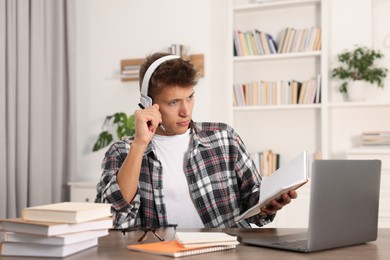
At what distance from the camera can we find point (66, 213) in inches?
51.9

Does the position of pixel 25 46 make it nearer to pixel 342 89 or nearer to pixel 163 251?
pixel 342 89

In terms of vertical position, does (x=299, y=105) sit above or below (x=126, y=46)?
below

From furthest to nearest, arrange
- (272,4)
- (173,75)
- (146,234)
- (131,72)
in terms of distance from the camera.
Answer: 1. (131,72)
2. (272,4)
3. (173,75)
4. (146,234)

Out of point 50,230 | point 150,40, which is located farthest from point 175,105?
point 150,40

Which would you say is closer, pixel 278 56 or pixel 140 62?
pixel 278 56

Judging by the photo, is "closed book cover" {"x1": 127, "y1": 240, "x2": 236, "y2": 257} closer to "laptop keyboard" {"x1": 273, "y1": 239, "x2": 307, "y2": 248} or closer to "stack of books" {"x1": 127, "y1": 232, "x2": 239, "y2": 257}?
"stack of books" {"x1": 127, "y1": 232, "x2": 239, "y2": 257}

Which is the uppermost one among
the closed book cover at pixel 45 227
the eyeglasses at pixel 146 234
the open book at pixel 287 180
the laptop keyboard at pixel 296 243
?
the open book at pixel 287 180

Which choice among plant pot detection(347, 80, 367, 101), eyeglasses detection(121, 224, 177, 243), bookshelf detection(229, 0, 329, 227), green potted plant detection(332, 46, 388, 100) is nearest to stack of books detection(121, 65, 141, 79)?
bookshelf detection(229, 0, 329, 227)

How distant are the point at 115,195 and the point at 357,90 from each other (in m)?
2.51

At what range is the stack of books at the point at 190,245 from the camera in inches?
52.0

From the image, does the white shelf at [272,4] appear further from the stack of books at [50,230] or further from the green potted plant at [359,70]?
the stack of books at [50,230]

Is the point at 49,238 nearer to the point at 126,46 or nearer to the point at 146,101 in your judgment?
the point at 146,101

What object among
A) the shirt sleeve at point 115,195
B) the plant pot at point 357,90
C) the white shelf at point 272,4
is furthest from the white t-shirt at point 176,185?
the white shelf at point 272,4

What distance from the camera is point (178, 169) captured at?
204 centimetres
